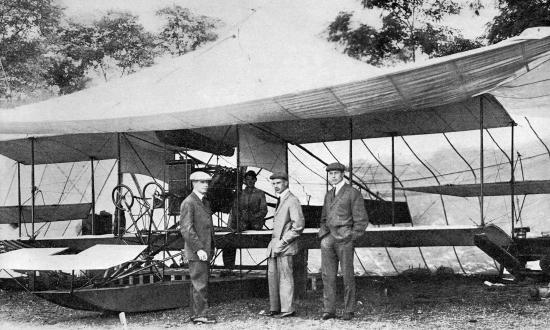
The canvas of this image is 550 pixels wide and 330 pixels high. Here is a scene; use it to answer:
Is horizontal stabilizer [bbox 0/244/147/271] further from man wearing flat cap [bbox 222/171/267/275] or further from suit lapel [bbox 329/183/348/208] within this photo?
man wearing flat cap [bbox 222/171/267/275]

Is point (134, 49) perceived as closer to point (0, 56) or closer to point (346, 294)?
point (0, 56)

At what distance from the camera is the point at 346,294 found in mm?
7469

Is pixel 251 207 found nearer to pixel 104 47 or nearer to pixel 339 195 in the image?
pixel 339 195

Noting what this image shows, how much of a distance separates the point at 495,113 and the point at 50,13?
2215 centimetres

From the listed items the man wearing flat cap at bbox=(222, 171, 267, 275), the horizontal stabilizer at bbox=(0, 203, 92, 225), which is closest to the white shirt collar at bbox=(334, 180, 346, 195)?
the man wearing flat cap at bbox=(222, 171, 267, 275)

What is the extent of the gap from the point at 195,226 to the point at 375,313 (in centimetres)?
250

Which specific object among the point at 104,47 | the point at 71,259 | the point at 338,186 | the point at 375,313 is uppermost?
the point at 104,47

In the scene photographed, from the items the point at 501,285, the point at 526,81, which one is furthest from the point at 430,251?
the point at 526,81

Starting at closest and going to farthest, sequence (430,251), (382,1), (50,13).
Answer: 1. (430,251)
2. (382,1)
3. (50,13)

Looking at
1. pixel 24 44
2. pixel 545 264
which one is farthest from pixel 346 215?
pixel 24 44

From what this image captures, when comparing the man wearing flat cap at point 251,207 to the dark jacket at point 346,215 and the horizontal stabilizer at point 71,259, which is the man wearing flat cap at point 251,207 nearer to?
the horizontal stabilizer at point 71,259

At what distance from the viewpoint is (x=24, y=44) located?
26.1 metres

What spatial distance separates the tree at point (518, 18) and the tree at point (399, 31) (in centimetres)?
394

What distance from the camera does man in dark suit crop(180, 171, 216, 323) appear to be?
743cm
